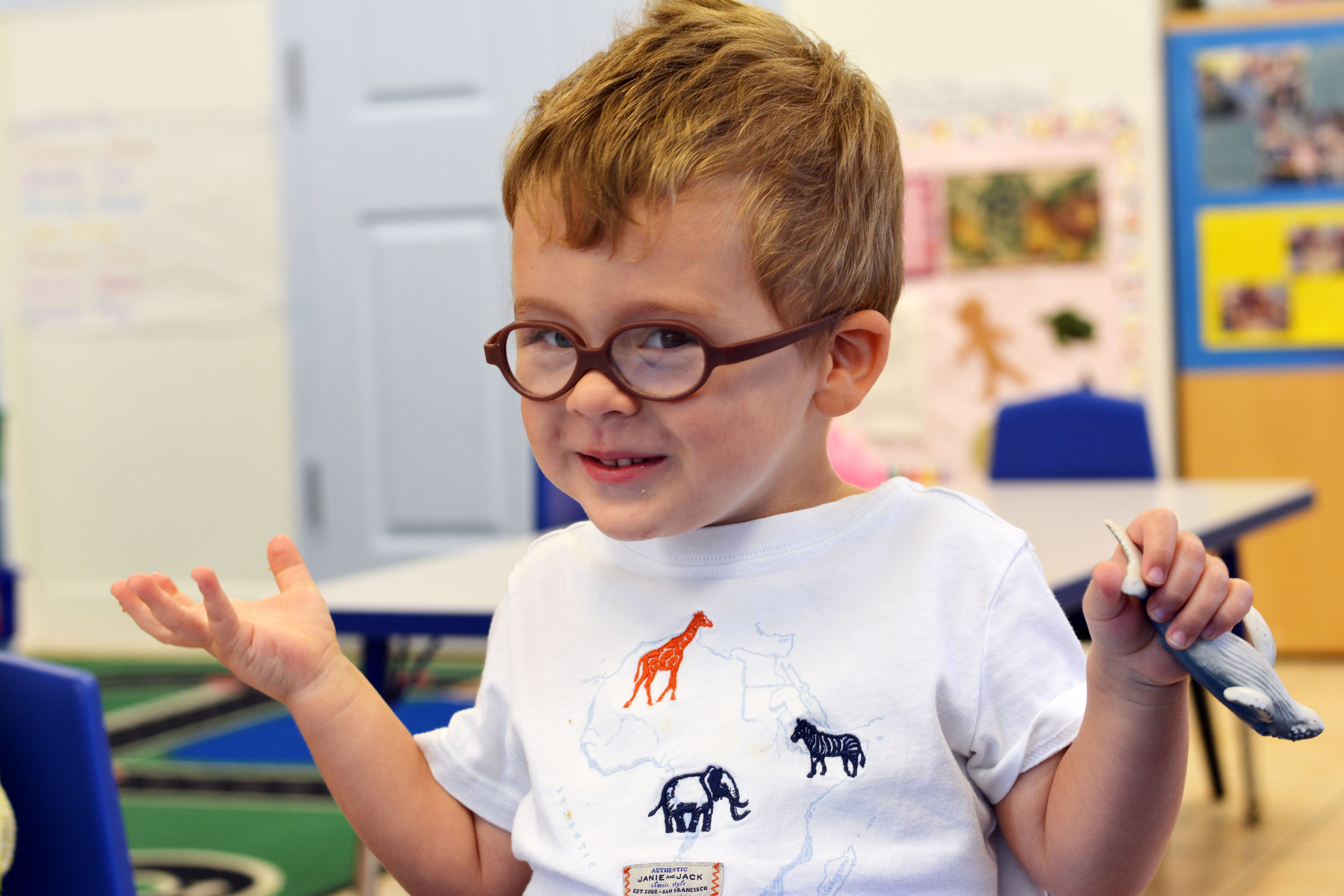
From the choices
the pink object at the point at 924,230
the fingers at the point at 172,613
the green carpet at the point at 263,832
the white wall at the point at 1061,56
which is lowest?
the green carpet at the point at 263,832

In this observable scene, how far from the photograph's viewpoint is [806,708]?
2.47 feet

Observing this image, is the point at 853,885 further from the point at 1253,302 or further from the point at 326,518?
the point at 326,518

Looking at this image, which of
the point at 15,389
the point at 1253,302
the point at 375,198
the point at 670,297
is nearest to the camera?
the point at 670,297

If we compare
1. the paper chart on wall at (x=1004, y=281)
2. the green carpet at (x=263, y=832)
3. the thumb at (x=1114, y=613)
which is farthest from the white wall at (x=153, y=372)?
the thumb at (x=1114, y=613)

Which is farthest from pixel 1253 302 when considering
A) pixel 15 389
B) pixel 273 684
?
pixel 15 389

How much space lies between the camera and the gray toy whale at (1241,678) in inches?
22.9

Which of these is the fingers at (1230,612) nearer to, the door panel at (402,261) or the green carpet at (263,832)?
the green carpet at (263,832)

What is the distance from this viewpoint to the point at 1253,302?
3.38m

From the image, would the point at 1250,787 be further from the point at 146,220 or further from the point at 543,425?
the point at 146,220

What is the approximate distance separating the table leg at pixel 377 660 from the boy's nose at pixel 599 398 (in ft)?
2.90

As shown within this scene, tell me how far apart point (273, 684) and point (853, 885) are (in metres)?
0.33

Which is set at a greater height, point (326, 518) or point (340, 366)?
point (340, 366)

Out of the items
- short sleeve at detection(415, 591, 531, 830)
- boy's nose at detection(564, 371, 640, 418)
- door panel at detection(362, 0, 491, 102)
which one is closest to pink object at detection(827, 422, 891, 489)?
short sleeve at detection(415, 591, 531, 830)

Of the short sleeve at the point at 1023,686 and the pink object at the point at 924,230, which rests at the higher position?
the pink object at the point at 924,230
